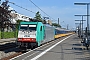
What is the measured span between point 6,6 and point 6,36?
806 cm

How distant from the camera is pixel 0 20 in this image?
57.6 metres

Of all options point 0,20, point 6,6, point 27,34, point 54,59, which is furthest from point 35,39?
point 6,6

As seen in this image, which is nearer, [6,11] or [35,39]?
[35,39]

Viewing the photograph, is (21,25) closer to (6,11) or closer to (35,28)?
(35,28)

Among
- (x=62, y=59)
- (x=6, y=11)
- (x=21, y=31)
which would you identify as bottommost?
(x=62, y=59)

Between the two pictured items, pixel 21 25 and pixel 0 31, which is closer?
pixel 21 25

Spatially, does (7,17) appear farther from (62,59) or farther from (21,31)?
(62,59)

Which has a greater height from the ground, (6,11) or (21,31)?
(6,11)

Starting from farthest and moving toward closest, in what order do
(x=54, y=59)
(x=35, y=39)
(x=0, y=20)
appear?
1. (x=0, y=20)
2. (x=35, y=39)
3. (x=54, y=59)

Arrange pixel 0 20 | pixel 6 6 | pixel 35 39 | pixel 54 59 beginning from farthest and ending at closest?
pixel 6 6, pixel 0 20, pixel 35 39, pixel 54 59

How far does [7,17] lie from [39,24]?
34.8 meters

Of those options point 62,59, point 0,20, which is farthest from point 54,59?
point 0,20

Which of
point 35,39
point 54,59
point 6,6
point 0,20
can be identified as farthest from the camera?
point 6,6

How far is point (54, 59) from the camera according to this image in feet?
53.2
